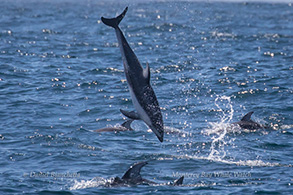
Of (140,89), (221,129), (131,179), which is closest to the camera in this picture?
(140,89)

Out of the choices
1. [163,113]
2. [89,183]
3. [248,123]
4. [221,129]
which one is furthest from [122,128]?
[89,183]

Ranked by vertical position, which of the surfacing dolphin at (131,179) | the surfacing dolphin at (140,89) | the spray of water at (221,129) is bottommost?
the spray of water at (221,129)

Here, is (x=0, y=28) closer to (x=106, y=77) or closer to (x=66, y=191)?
(x=106, y=77)

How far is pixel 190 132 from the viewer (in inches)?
795

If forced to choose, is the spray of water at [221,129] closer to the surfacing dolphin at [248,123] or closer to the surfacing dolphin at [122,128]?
the surfacing dolphin at [248,123]

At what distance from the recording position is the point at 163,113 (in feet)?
74.4

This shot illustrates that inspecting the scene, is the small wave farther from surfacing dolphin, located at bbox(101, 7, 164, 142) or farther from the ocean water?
surfacing dolphin, located at bbox(101, 7, 164, 142)

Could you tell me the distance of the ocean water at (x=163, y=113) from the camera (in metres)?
15.4

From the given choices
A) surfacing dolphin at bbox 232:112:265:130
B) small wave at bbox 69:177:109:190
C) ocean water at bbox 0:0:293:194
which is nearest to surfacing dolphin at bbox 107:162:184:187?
ocean water at bbox 0:0:293:194

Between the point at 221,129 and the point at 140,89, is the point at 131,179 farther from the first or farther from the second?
the point at 221,129

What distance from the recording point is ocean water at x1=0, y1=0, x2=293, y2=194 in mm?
15375

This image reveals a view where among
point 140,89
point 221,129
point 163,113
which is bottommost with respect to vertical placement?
point 221,129

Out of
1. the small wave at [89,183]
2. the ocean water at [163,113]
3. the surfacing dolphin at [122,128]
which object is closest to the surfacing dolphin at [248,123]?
the ocean water at [163,113]

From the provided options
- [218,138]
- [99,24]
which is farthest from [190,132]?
[99,24]
